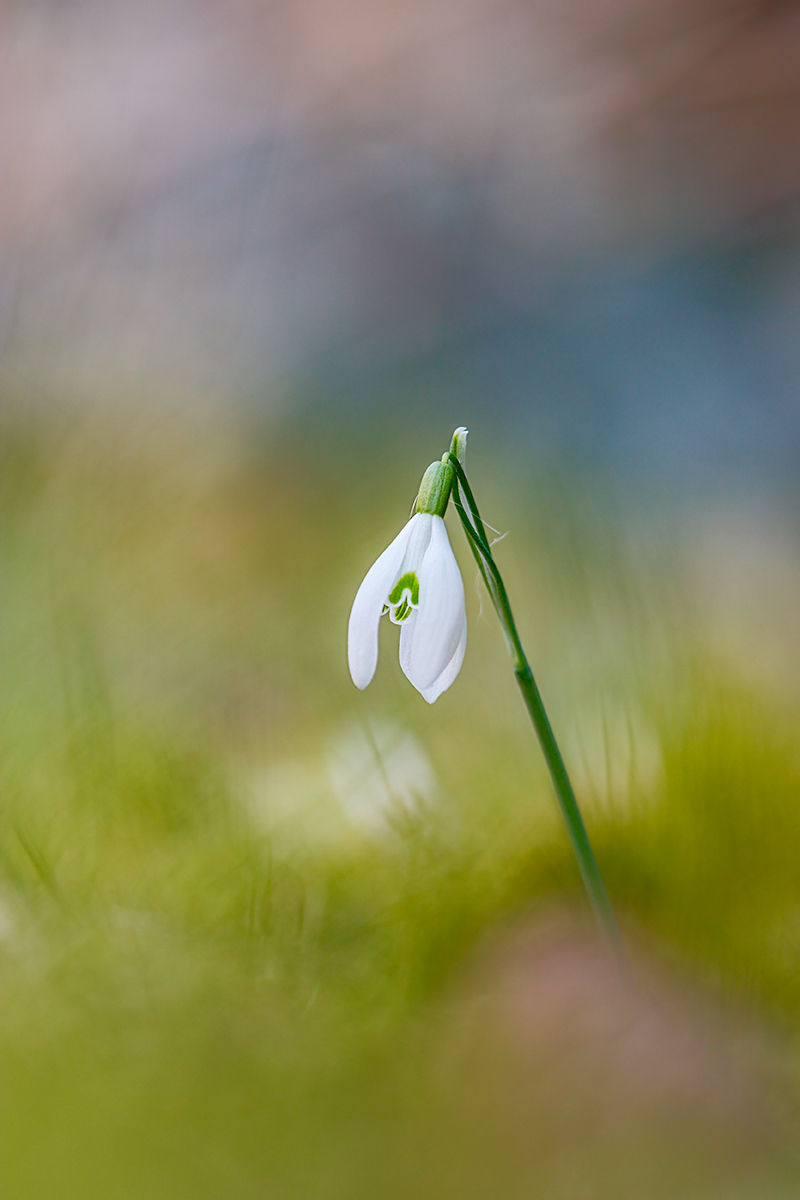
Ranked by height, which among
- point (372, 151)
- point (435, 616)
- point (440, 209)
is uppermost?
point (372, 151)

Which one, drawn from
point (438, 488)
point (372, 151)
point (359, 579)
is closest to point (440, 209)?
point (372, 151)

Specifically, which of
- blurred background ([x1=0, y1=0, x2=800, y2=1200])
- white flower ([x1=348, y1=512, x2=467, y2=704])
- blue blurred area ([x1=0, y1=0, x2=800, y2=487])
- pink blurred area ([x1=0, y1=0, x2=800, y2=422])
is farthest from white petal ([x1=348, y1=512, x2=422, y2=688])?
pink blurred area ([x1=0, y1=0, x2=800, y2=422])

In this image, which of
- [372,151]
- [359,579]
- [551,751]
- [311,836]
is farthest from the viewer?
[372,151]

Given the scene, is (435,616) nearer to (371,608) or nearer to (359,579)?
(371,608)

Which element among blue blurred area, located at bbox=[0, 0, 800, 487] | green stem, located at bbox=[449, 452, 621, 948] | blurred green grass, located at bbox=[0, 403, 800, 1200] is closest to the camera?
blurred green grass, located at bbox=[0, 403, 800, 1200]

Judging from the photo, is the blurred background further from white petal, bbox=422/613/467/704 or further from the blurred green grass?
white petal, bbox=422/613/467/704

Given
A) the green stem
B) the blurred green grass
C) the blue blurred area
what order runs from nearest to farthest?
the blurred green grass < the green stem < the blue blurred area

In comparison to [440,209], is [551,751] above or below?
below
